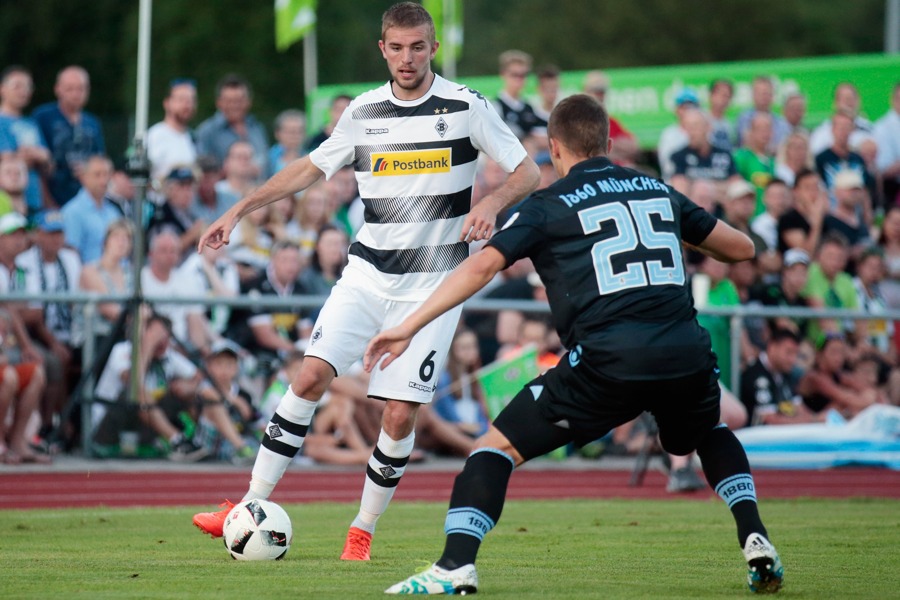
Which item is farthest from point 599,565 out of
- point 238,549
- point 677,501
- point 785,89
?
point 785,89

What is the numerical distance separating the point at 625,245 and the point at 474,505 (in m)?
1.27

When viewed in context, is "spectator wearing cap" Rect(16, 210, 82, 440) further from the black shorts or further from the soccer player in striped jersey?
the black shorts

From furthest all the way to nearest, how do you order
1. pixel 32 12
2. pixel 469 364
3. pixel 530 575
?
pixel 32 12 < pixel 469 364 < pixel 530 575

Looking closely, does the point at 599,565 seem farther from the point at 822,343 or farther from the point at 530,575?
the point at 822,343

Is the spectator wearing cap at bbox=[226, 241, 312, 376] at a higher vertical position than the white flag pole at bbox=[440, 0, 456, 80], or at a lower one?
lower

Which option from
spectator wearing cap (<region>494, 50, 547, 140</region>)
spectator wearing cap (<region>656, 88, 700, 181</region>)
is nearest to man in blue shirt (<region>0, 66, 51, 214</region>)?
spectator wearing cap (<region>494, 50, 547, 140</region>)

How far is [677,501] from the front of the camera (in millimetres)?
11500

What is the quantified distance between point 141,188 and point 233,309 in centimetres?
154

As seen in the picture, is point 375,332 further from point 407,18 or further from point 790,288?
point 790,288

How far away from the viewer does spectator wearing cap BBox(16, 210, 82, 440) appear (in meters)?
13.5

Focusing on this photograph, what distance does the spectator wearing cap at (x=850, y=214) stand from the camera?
17344mm

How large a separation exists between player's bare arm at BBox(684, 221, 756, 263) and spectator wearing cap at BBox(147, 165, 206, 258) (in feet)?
29.8

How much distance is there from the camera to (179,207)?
14977 mm

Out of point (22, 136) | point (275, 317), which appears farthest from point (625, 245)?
point (22, 136)
